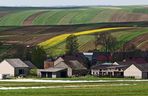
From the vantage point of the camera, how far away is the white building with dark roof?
380 ft

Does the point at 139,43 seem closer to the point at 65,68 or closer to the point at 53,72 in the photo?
the point at 65,68

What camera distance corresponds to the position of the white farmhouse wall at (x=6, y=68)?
381ft

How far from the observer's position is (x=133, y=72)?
10769cm

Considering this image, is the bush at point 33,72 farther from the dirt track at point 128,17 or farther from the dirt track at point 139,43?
the dirt track at point 128,17

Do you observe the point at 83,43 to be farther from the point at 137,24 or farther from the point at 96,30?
the point at 137,24

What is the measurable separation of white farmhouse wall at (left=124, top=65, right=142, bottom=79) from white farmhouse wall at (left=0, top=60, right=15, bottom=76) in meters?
20.7

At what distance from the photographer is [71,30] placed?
164750 mm

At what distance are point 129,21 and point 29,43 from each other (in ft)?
138

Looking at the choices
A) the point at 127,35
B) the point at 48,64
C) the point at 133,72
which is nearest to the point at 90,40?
the point at 127,35

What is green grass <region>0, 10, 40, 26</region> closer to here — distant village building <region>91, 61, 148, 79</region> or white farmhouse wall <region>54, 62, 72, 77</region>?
white farmhouse wall <region>54, 62, 72, 77</region>

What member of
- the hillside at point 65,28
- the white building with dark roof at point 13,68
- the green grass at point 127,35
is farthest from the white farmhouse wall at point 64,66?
the green grass at point 127,35

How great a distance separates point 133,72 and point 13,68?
22136 mm

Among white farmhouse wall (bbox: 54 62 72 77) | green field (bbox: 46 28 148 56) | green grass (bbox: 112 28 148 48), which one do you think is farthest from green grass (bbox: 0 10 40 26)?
white farmhouse wall (bbox: 54 62 72 77)

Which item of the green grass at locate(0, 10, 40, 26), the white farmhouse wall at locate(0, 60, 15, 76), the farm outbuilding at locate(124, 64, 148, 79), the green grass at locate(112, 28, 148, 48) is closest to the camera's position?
the farm outbuilding at locate(124, 64, 148, 79)
